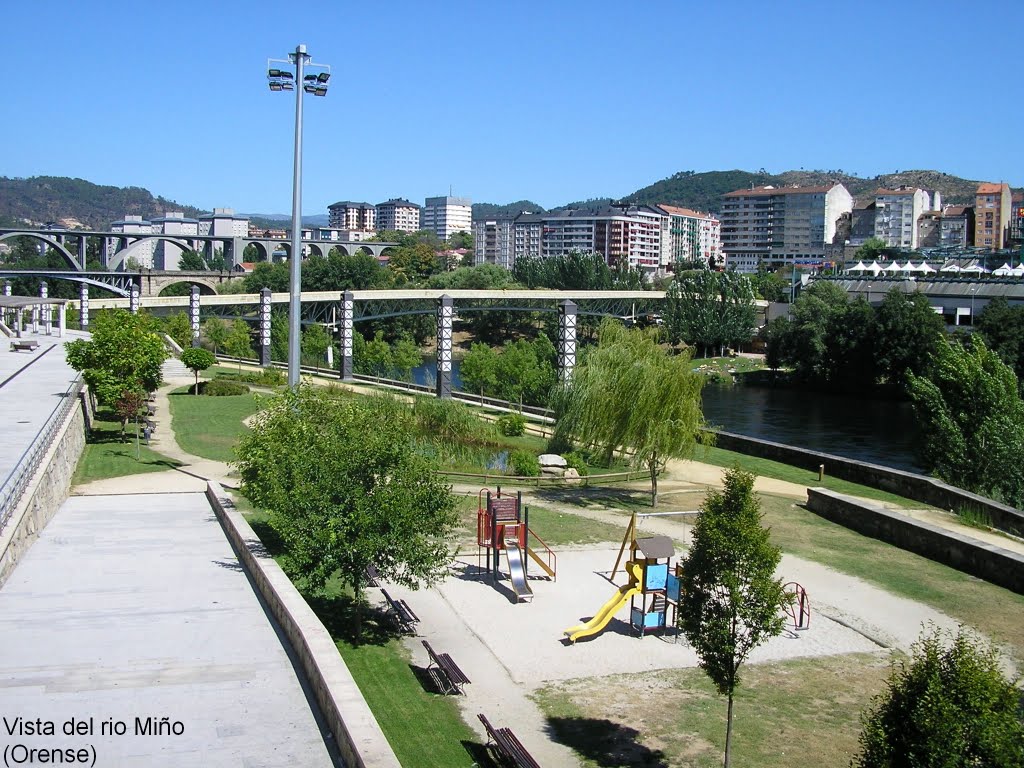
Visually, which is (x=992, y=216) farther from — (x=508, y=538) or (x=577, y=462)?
(x=508, y=538)

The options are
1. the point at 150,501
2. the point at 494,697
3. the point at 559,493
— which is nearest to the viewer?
the point at 494,697

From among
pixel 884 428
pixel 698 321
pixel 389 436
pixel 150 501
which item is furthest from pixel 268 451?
pixel 698 321

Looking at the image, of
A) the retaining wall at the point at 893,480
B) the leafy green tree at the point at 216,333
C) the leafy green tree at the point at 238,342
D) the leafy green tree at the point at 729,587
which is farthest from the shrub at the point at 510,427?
the leafy green tree at the point at 216,333

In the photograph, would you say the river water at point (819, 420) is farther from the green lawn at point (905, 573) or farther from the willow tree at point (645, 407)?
the green lawn at point (905, 573)

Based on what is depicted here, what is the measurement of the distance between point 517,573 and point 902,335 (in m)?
60.0

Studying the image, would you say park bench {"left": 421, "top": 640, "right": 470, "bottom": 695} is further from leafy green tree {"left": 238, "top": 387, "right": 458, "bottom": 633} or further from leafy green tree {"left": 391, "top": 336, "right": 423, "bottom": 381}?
leafy green tree {"left": 391, "top": 336, "right": 423, "bottom": 381}

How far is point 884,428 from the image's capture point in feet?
182

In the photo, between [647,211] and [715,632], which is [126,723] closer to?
[715,632]

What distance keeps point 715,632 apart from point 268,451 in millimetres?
9202

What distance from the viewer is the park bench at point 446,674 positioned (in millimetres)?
12086

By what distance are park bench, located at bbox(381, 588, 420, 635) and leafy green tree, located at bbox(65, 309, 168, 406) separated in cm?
1668

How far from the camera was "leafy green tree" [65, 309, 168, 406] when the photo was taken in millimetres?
28547

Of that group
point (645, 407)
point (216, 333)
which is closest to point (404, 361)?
point (216, 333)

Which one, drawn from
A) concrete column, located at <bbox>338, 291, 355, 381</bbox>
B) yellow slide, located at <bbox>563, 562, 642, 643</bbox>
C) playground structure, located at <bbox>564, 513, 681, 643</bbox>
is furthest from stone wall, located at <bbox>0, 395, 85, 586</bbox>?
concrete column, located at <bbox>338, 291, 355, 381</bbox>
